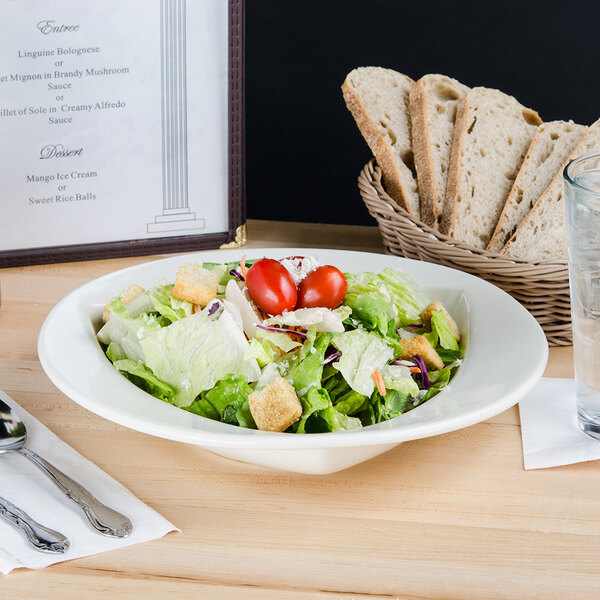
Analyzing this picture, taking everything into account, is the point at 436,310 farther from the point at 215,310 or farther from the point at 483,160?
the point at 483,160

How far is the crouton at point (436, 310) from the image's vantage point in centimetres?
116

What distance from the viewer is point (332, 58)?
197 cm

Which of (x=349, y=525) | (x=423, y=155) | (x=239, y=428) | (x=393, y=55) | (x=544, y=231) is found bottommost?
(x=349, y=525)

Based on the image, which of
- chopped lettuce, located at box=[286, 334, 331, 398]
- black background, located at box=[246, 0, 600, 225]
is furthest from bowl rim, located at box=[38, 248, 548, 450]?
black background, located at box=[246, 0, 600, 225]

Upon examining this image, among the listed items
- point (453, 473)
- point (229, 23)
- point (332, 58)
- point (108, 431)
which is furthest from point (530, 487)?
point (332, 58)

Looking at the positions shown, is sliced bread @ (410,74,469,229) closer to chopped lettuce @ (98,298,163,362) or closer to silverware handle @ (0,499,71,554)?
chopped lettuce @ (98,298,163,362)

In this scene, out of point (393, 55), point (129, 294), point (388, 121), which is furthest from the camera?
point (393, 55)

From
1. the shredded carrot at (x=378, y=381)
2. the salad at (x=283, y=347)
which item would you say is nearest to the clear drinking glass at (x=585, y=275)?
Answer: the salad at (x=283, y=347)

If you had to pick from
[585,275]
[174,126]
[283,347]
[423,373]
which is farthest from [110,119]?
[585,275]

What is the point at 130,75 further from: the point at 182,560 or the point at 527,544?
the point at 527,544

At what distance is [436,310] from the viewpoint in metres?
1.16

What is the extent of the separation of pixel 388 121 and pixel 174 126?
1.37 feet

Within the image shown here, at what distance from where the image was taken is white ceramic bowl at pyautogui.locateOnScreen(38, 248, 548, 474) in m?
0.89

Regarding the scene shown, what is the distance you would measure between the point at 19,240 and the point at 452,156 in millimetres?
834
